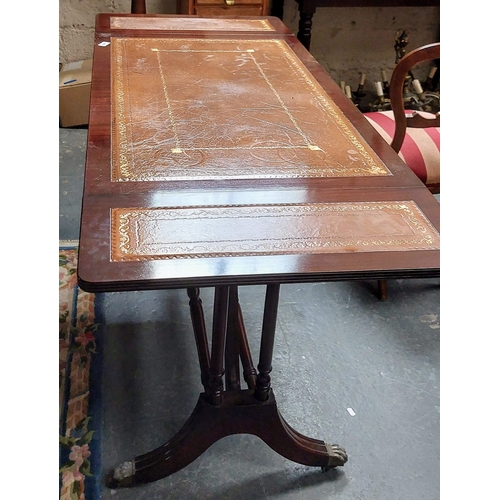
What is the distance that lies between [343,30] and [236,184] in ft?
10.1

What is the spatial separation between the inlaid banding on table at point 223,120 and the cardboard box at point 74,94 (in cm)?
137

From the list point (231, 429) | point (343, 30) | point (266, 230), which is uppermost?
point (343, 30)

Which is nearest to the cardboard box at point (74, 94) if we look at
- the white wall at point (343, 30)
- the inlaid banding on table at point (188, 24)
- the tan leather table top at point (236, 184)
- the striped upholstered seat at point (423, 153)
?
the white wall at point (343, 30)

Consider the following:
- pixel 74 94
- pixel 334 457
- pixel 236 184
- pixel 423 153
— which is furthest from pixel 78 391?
pixel 74 94

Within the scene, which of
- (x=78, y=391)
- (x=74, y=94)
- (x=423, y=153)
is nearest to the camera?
(x=78, y=391)

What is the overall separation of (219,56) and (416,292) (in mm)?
1230

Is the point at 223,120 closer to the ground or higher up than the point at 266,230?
higher up

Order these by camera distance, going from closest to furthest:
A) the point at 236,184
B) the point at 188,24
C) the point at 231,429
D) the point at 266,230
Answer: the point at 266,230, the point at 236,184, the point at 231,429, the point at 188,24

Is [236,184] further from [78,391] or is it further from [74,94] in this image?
[74,94]

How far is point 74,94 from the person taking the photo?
3459mm

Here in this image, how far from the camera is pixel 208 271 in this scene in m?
1.00

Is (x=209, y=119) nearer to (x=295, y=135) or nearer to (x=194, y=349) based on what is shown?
(x=295, y=135)

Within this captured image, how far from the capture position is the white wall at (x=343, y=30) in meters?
3.68

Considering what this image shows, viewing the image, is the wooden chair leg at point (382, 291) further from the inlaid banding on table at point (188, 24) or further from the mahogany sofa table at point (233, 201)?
the inlaid banding on table at point (188, 24)
